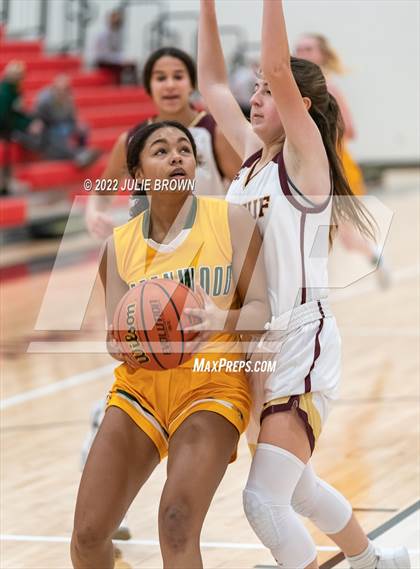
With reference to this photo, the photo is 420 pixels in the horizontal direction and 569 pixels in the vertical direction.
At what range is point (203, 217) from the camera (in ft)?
11.5

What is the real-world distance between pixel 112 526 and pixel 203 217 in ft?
3.02

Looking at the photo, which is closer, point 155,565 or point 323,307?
point 323,307

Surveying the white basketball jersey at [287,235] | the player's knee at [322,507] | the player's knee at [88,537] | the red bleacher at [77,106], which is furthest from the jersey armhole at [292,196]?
the red bleacher at [77,106]

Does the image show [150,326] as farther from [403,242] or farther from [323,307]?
[403,242]

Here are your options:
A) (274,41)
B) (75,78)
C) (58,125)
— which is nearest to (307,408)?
(274,41)

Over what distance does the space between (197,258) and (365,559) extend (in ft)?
4.00

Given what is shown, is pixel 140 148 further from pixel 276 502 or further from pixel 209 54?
pixel 276 502

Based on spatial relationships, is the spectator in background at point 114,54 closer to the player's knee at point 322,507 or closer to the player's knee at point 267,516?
the player's knee at point 322,507

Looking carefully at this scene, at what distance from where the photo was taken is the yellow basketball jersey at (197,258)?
11.2 ft

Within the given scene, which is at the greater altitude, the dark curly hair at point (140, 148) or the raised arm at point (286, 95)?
the raised arm at point (286, 95)

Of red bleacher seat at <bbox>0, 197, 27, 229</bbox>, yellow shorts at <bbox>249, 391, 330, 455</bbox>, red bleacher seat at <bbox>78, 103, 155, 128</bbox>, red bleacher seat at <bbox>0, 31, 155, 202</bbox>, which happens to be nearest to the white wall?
red bleacher seat at <bbox>0, 31, 155, 202</bbox>

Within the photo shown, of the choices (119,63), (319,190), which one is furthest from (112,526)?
(119,63)

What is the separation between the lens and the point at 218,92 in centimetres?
400

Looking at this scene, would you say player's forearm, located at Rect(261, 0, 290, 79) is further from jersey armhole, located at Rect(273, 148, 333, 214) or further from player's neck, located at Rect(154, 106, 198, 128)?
player's neck, located at Rect(154, 106, 198, 128)
